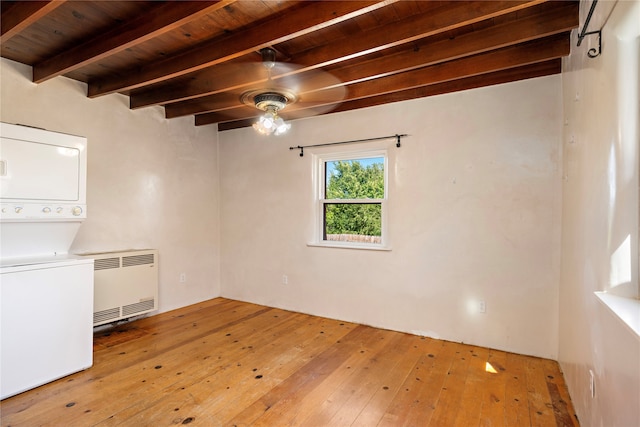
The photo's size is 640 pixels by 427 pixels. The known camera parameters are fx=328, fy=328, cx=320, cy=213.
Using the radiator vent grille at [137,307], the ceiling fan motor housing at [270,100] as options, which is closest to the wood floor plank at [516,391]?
the ceiling fan motor housing at [270,100]

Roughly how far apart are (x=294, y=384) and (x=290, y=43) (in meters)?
Result: 2.50

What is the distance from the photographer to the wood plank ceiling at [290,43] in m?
1.95

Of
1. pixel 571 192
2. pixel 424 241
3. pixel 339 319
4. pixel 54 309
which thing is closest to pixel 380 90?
pixel 424 241

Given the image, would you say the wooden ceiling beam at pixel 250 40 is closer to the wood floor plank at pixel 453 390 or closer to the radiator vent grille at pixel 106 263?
the radiator vent grille at pixel 106 263

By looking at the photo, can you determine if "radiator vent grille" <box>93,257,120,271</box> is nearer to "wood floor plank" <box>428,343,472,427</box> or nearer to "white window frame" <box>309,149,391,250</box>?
"white window frame" <box>309,149,391,250</box>

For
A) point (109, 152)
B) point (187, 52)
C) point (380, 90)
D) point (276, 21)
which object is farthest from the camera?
point (109, 152)

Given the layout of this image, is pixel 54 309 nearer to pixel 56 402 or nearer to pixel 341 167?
pixel 56 402

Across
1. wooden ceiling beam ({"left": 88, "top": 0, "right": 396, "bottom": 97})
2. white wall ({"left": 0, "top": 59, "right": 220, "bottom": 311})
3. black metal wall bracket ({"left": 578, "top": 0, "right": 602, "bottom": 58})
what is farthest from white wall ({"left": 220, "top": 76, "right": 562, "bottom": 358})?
wooden ceiling beam ({"left": 88, "top": 0, "right": 396, "bottom": 97})

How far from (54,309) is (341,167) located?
116 inches

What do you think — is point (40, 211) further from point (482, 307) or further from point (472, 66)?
point (482, 307)

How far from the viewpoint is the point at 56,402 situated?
2.12 meters

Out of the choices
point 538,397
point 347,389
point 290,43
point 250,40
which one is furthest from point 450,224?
point 250,40

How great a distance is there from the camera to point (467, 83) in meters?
3.04

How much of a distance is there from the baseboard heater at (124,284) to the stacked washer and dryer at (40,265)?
650 mm
